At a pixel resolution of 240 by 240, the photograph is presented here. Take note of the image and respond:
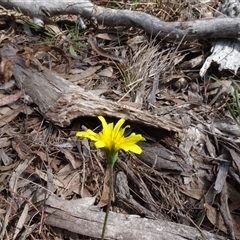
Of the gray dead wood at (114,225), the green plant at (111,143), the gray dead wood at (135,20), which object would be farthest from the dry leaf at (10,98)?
the green plant at (111,143)

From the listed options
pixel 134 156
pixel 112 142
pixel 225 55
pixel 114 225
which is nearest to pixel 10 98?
pixel 134 156

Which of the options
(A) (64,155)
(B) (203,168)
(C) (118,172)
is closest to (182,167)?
(B) (203,168)

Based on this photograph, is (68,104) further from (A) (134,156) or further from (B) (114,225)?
(B) (114,225)

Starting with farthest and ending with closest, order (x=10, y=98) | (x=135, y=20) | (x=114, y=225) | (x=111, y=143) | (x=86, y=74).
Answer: (x=135, y=20)
(x=86, y=74)
(x=10, y=98)
(x=114, y=225)
(x=111, y=143)

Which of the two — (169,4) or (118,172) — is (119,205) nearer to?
(118,172)

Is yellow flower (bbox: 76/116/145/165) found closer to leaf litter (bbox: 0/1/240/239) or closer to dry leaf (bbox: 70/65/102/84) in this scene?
leaf litter (bbox: 0/1/240/239)

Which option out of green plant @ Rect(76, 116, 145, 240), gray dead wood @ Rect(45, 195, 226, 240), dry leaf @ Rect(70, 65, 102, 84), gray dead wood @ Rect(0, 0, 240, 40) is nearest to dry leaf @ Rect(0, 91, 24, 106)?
dry leaf @ Rect(70, 65, 102, 84)

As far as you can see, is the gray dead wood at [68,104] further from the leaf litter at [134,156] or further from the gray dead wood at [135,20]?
the gray dead wood at [135,20]
